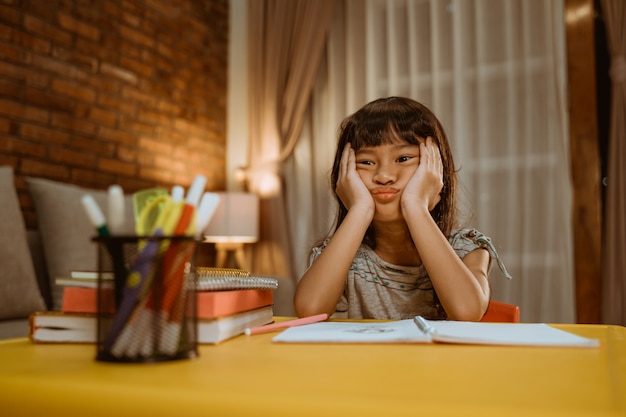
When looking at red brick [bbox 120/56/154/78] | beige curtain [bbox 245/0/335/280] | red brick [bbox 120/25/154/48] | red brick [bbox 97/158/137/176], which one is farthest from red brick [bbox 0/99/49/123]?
beige curtain [bbox 245/0/335/280]

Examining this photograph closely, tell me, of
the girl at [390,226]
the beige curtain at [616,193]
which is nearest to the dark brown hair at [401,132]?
the girl at [390,226]

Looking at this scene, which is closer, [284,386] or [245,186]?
[284,386]

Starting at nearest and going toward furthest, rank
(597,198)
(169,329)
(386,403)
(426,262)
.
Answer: (386,403)
(169,329)
(426,262)
(597,198)

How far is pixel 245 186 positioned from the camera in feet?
13.2

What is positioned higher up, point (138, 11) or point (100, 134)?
point (138, 11)

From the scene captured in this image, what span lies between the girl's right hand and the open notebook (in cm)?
56

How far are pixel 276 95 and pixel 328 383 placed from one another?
140 inches

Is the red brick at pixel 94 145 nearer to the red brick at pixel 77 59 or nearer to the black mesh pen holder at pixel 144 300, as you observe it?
the red brick at pixel 77 59

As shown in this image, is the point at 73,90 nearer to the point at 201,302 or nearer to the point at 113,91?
the point at 113,91

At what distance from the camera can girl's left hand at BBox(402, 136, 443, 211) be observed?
130 cm

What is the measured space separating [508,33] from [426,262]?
8.13ft

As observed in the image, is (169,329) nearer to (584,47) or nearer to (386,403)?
(386,403)

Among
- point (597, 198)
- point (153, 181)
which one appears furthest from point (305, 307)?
point (153, 181)

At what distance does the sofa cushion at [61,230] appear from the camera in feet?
7.97
